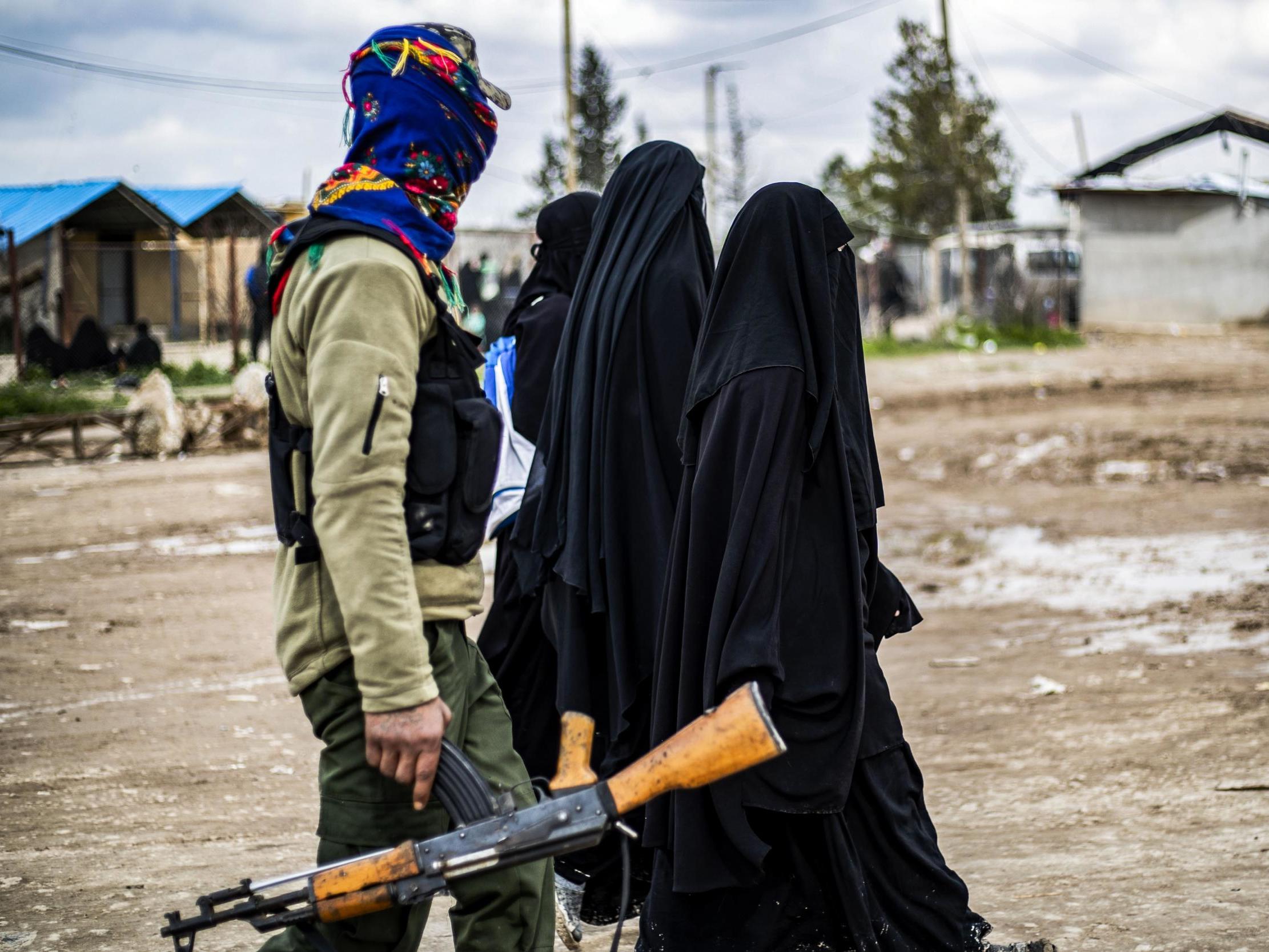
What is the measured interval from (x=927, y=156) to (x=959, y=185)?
10.5m

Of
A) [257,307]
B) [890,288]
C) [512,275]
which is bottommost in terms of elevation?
[257,307]

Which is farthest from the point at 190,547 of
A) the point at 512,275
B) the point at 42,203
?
the point at 42,203

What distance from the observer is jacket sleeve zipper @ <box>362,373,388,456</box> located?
198cm

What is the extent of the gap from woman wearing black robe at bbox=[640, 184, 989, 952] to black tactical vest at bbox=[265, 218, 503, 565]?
55 cm

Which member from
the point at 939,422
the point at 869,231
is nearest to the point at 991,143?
the point at 869,231

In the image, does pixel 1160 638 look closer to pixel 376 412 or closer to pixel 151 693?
pixel 151 693

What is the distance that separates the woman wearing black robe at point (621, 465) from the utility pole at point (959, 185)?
66.1 ft

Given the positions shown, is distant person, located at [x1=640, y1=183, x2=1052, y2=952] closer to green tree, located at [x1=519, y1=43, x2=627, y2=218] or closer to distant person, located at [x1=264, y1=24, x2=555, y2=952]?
distant person, located at [x1=264, y1=24, x2=555, y2=952]

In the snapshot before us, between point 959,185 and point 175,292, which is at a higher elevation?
point 959,185

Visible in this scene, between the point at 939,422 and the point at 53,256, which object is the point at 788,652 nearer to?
the point at 939,422

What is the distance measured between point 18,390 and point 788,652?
1573cm

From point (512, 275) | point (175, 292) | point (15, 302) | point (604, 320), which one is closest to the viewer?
point (604, 320)

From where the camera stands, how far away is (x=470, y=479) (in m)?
2.18

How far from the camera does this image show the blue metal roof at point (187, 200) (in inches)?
905
